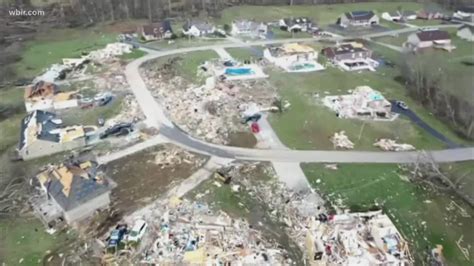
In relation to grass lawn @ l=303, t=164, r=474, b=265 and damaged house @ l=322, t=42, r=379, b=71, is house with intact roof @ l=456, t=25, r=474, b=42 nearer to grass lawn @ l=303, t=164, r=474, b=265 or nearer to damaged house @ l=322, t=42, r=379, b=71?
damaged house @ l=322, t=42, r=379, b=71

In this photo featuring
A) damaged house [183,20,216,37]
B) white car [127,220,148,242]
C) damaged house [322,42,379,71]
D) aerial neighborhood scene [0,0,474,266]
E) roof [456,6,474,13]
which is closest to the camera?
white car [127,220,148,242]

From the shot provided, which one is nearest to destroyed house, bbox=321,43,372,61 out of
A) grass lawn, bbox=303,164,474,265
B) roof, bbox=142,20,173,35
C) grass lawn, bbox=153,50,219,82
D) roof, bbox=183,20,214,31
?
grass lawn, bbox=153,50,219,82

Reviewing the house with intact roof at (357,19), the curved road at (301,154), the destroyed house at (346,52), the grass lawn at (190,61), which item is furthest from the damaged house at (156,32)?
the curved road at (301,154)

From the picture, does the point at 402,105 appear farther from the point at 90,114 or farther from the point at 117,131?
the point at 90,114

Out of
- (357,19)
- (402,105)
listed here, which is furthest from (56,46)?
(402,105)

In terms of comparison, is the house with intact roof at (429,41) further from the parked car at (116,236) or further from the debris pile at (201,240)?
the parked car at (116,236)

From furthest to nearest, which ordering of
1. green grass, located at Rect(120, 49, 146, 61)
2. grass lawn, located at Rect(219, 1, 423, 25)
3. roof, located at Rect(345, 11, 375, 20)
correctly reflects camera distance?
grass lawn, located at Rect(219, 1, 423, 25) → roof, located at Rect(345, 11, 375, 20) → green grass, located at Rect(120, 49, 146, 61)
